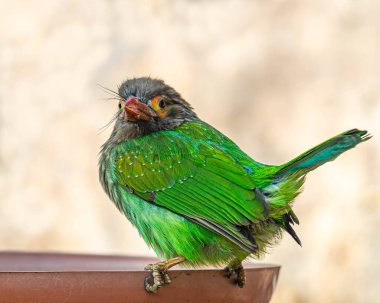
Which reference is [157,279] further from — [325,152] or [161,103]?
[161,103]

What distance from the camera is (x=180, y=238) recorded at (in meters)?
2.68

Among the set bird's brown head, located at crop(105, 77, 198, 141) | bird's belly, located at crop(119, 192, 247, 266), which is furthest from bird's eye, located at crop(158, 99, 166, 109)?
bird's belly, located at crop(119, 192, 247, 266)

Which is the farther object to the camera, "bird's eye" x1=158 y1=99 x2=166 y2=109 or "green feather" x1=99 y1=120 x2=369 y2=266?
"bird's eye" x1=158 y1=99 x2=166 y2=109

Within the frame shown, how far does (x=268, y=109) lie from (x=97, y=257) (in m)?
2.40

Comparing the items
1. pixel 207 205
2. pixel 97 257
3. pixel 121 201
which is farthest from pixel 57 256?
pixel 207 205

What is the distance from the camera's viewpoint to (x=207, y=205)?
8.79ft

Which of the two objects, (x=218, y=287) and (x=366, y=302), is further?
(x=366, y=302)

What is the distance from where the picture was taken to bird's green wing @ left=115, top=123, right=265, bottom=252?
261 centimetres

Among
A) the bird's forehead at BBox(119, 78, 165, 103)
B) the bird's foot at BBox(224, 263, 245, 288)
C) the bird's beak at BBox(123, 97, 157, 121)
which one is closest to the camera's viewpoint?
the bird's foot at BBox(224, 263, 245, 288)

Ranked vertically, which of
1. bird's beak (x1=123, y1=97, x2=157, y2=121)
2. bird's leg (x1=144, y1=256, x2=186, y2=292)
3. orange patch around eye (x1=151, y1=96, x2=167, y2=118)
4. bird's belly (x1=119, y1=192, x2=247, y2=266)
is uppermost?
orange patch around eye (x1=151, y1=96, x2=167, y2=118)

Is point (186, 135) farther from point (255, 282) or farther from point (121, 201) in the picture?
point (255, 282)

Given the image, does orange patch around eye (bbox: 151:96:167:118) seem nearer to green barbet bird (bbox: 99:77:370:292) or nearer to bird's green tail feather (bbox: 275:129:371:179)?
green barbet bird (bbox: 99:77:370:292)

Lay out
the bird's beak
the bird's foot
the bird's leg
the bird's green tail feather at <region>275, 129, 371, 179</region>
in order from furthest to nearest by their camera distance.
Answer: the bird's beak, the bird's green tail feather at <region>275, 129, 371, 179</region>, the bird's foot, the bird's leg

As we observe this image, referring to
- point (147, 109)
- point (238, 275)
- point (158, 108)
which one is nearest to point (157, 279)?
point (238, 275)
